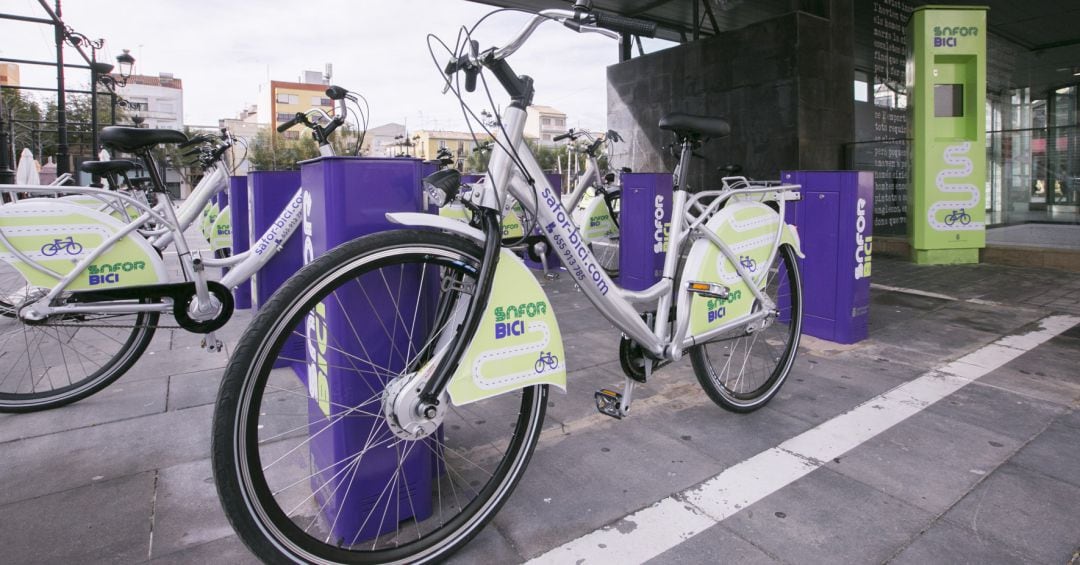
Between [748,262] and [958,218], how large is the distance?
21.4 feet

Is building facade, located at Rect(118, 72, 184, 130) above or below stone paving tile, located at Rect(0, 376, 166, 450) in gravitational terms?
above

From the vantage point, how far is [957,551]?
2.03m

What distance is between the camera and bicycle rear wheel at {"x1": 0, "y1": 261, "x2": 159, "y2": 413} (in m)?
3.26

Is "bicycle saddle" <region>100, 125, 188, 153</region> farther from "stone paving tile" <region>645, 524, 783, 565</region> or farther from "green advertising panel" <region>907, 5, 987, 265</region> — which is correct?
"green advertising panel" <region>907, 5, 987, 265</region>

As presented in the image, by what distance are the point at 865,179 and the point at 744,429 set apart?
2471 mm

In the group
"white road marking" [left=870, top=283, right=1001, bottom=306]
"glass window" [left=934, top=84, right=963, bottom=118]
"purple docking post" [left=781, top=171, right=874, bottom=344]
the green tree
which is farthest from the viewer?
the green tree

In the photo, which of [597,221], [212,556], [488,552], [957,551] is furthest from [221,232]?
[957,551]

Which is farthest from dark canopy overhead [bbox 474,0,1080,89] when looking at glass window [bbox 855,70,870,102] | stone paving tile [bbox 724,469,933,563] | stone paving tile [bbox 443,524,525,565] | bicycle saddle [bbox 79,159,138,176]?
stone paving tile [bbox 443,524,525,565]

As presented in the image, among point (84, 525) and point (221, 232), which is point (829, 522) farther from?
point (221, 232)

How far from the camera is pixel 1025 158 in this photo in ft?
31.8

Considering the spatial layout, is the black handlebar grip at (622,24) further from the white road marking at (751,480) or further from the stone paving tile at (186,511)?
the stone paving tile at (186,511)

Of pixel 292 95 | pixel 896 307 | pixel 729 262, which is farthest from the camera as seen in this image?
pixel 292 95

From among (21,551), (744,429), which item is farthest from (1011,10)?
(21,551)

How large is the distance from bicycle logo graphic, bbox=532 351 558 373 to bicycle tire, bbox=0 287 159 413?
2631 millimetres
